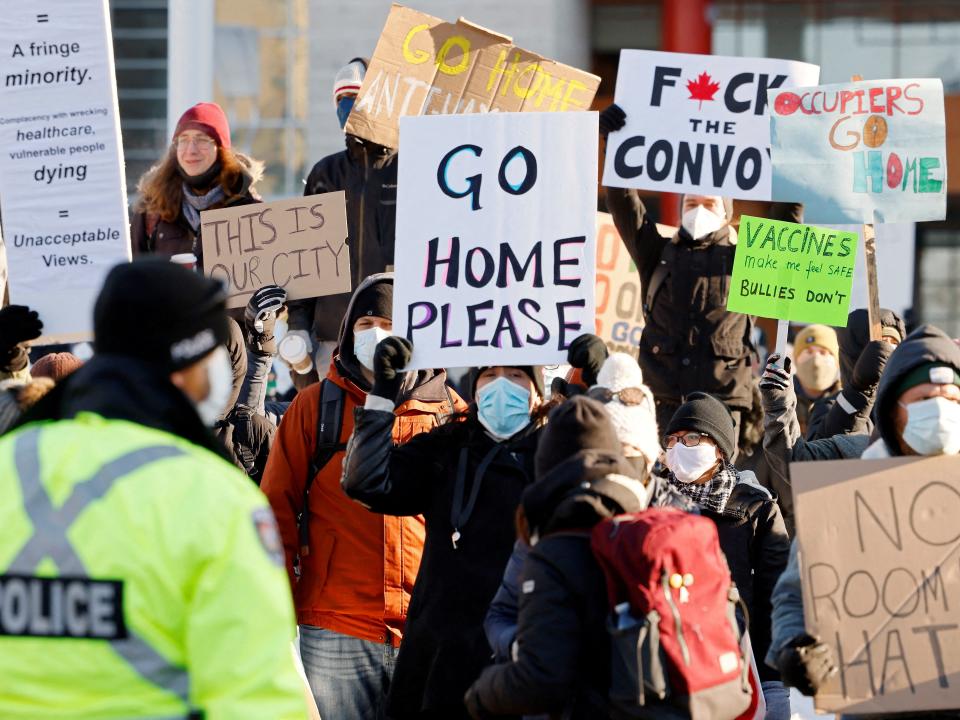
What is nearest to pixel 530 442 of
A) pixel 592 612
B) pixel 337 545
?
pixel 337 545

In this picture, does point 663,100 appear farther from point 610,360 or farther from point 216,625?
point 216,625

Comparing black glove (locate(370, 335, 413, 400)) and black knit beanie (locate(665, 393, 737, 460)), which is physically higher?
black glove (locate(370, 335, 413, 400))

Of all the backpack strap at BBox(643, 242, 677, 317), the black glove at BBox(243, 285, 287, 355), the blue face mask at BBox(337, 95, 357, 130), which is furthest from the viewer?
the blue face mask at BBox(337, 95, 357, 130)

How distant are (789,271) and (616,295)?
1.86 m

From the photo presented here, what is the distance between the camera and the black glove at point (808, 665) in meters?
3.81

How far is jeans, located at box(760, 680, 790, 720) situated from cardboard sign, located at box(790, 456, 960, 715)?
62.5 inches

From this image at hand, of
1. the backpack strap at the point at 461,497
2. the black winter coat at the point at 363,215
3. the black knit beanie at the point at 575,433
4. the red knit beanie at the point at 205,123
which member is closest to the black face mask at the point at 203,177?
the red knit beanie at the point at 205,123

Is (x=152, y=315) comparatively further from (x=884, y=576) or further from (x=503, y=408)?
(x=503, y=408)

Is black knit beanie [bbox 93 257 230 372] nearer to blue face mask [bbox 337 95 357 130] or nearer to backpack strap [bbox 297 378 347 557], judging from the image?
backpack strap [bbox 297 378 347 557]

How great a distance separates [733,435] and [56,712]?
3.45m

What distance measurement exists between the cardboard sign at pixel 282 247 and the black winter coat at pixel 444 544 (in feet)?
6.01

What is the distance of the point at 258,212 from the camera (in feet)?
22.0

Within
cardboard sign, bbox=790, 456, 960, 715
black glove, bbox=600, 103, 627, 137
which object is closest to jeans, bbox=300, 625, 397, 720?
cardboard sign, bbox=790, 456, 960, 715

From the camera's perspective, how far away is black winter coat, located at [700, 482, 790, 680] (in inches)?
210
